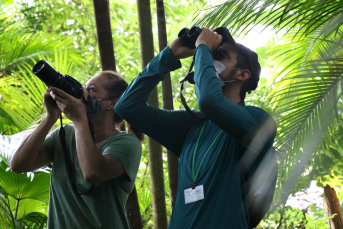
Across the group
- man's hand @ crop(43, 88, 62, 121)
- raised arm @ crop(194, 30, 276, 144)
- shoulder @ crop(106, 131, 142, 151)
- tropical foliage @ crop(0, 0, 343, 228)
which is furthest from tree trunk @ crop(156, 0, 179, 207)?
raised arm @ crop(194, 30, 276, 144)

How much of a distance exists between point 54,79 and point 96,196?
0.51 meters

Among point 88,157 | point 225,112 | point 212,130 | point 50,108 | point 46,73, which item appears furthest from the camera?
point 50,108

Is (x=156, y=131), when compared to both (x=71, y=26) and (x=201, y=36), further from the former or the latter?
(x=71, y=26)

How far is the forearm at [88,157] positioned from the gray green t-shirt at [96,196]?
0.09 metres

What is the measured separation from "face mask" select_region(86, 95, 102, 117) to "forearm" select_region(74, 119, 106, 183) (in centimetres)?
18

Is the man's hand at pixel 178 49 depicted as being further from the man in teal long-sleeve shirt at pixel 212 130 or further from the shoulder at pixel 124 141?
the shoulder at pixel 124 141

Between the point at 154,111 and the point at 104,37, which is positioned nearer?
the point at 154,111

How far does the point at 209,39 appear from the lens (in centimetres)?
145

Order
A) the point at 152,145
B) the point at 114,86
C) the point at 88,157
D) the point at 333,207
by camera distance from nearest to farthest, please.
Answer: the point at 88,157 < the point at 114,86 < the point at 152,145 < the point at 333,207

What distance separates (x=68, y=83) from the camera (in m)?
1.69

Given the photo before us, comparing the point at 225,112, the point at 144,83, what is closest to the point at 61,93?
the point at 144,83

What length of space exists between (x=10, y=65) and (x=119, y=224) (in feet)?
8.54

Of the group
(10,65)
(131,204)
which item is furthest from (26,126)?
(131,204)

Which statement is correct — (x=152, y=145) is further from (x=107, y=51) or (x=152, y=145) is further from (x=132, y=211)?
(x=107, y=51)
